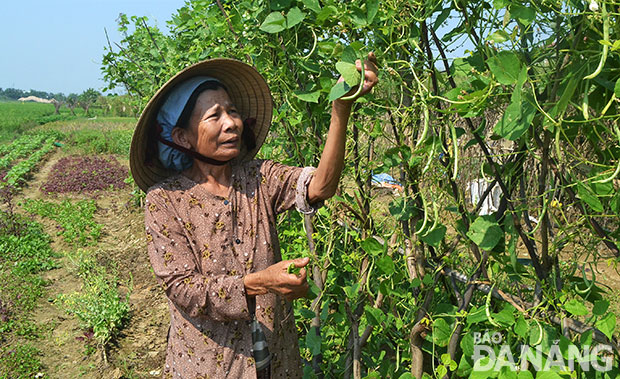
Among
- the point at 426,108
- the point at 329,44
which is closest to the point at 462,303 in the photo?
the point at 426,108

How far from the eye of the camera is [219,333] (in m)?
1.59

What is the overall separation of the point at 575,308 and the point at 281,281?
2.16 ft

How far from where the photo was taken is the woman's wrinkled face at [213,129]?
1.59 m

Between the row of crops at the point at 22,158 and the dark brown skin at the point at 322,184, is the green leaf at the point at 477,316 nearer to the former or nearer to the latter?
the dark brown skin at the point at 322,184

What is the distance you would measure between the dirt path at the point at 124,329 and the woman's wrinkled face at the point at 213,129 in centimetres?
234

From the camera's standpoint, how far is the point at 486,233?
4.06 feet

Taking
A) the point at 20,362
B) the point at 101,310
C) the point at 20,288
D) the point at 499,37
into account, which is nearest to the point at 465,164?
the point at 499,37

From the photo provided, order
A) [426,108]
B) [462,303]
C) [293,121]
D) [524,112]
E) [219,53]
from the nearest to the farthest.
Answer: [524,112]
[426,108]
[462,303]
[293,121]
[219,53]

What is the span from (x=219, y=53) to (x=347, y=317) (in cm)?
149

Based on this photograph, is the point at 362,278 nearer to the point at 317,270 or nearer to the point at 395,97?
the point at 317,270

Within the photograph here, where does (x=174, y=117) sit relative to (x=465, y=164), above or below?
above

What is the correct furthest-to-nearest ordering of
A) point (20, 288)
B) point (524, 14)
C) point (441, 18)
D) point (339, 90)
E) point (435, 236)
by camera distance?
point (20, 288)
point (435, 236)
point (441, 18)
point (339, 90)
point (524, 14)

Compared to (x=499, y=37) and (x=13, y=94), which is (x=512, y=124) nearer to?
(x=499, y=37)

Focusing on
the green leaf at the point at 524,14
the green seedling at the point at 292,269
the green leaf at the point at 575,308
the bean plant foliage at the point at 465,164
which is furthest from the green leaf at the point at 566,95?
the green seedling at the point at 292,269
